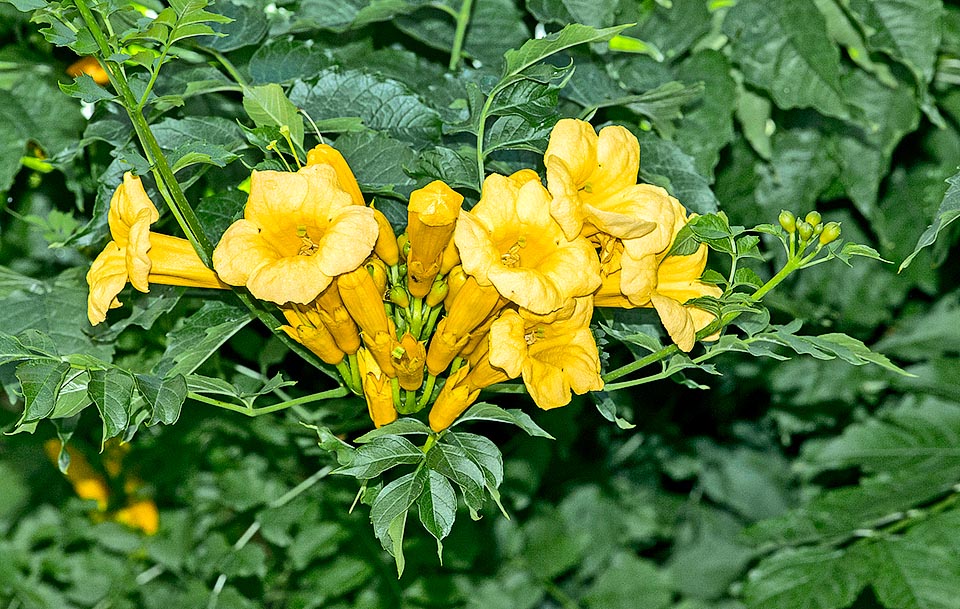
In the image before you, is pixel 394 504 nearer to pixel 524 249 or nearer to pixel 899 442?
pixel 524 249

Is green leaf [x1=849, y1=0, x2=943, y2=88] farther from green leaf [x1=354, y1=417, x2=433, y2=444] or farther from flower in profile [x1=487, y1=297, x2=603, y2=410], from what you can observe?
green leaf [x1=354, y1=417, x2=433, y2=444]

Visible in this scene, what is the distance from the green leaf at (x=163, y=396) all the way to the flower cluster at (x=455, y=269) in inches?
2.5

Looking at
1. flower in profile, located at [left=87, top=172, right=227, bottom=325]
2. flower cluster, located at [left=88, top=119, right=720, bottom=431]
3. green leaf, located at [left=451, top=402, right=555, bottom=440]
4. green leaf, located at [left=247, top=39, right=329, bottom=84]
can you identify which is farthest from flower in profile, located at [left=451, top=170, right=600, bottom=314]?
green leaf, located at [left=247, top=39, right=329, bottom=84]

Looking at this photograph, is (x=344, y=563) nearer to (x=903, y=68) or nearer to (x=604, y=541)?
(x=604, y=541)

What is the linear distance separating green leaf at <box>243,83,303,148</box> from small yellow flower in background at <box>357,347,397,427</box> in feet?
0.58

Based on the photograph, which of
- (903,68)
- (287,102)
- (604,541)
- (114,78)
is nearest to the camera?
(114,78)

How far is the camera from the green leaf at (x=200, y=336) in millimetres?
735

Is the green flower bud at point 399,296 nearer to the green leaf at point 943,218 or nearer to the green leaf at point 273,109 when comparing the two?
the green leaf at point 273,109

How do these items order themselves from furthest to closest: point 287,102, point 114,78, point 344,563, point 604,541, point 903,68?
point 604,541 → point 344,563 → point 903,68 → point 287,102 → point 114,78

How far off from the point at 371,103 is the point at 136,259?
281mm

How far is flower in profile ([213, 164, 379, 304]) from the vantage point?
578mm

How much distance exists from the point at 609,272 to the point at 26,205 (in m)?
0.84

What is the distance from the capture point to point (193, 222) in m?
0.64

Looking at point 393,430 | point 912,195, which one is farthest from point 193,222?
point 912,195
